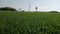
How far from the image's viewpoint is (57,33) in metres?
10.8

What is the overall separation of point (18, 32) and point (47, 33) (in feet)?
6.65

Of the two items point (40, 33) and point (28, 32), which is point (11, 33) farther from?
point (40, 33)

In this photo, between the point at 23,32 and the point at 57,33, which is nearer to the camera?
the point at 23,32

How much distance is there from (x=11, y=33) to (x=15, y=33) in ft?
0.90

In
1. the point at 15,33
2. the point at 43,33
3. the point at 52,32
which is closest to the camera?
the point at 15,33

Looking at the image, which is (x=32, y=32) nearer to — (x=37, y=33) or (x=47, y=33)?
(x=37, y=33)

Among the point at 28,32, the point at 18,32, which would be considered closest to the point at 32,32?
the point at 28,32

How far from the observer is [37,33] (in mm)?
10156

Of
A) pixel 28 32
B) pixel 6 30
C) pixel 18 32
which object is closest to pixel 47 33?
pixel 28 32

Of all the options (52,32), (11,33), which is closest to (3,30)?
(11,33)

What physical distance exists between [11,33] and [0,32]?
2.54 feet

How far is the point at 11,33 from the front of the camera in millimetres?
9797

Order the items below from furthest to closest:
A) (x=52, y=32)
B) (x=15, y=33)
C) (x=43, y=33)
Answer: (x=52, y=32)
(x=43, y=33)
(x=15, y=33)

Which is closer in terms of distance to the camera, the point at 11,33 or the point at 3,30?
the point at 11,33
